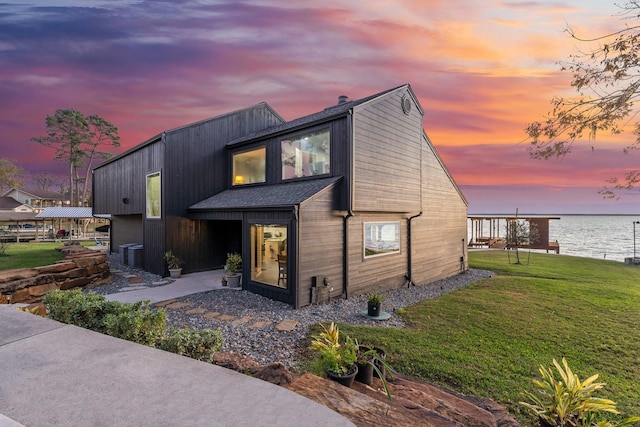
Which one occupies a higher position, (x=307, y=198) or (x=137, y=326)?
(x=307, y=198)

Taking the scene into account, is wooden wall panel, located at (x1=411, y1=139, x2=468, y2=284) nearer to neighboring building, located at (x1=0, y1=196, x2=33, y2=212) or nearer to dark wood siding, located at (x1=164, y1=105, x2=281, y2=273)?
dark wood siding, located at (x1=164, y1=105, x2=281, y2=273)

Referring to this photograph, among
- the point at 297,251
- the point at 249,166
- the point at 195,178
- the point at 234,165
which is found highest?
the point at 234,165

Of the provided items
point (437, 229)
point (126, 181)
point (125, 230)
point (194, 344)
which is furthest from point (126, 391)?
point (125, 230)

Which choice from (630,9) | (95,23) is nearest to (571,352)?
(630,9)

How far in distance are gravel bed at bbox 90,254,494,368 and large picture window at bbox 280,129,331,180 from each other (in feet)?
13.0

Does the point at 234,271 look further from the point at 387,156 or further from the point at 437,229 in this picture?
the point at 437,229

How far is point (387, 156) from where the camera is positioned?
9266mm

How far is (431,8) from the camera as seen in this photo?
25.4ft

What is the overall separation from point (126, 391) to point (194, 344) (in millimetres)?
956

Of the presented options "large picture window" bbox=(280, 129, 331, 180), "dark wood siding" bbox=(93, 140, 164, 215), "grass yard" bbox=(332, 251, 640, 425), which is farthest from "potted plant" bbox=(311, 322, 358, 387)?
"dark wood siding" bbox=(93, 140, 164, 215)

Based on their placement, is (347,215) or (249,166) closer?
(347,215)

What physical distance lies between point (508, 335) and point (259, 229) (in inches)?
250

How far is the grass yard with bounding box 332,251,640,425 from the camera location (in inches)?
157

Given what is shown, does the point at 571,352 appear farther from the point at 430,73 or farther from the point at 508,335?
the point at 430,73
